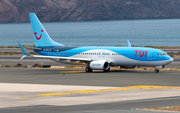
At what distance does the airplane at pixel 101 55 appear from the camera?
50.8 meters

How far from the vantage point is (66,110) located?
2078 cm

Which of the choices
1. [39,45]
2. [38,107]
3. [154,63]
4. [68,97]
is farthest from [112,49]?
[38,107]

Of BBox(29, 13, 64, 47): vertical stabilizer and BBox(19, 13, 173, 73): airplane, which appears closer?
BBox(19, 13, 173, 73): airplane

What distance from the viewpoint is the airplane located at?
50781mm

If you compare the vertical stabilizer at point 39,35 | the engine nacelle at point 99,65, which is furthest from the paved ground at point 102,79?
the vertical stabilizer at point 39,35

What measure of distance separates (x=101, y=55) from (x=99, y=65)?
262 centimetres

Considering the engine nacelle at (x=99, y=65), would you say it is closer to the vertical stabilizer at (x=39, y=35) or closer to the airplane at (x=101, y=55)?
the airplane at (x=101, y=55)

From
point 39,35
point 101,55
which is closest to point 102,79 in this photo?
point 101,55

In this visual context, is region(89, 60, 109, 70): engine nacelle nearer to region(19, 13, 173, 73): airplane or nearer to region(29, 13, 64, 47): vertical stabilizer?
region(19, 13, 173, 73): airplane

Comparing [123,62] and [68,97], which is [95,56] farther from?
[68,97]

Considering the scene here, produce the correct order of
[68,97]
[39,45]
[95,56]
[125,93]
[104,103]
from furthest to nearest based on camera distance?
[39,45] < [95,56] < [125,93] < [68,97] < [104,103]

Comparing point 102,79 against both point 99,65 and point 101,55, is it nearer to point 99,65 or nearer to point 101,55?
point 99,65

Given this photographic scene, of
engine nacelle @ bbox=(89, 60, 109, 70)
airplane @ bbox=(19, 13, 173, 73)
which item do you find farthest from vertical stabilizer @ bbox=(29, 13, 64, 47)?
engine nacelle @ bbox=(89, 60, 109, 70)

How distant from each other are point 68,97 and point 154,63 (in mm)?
26163
